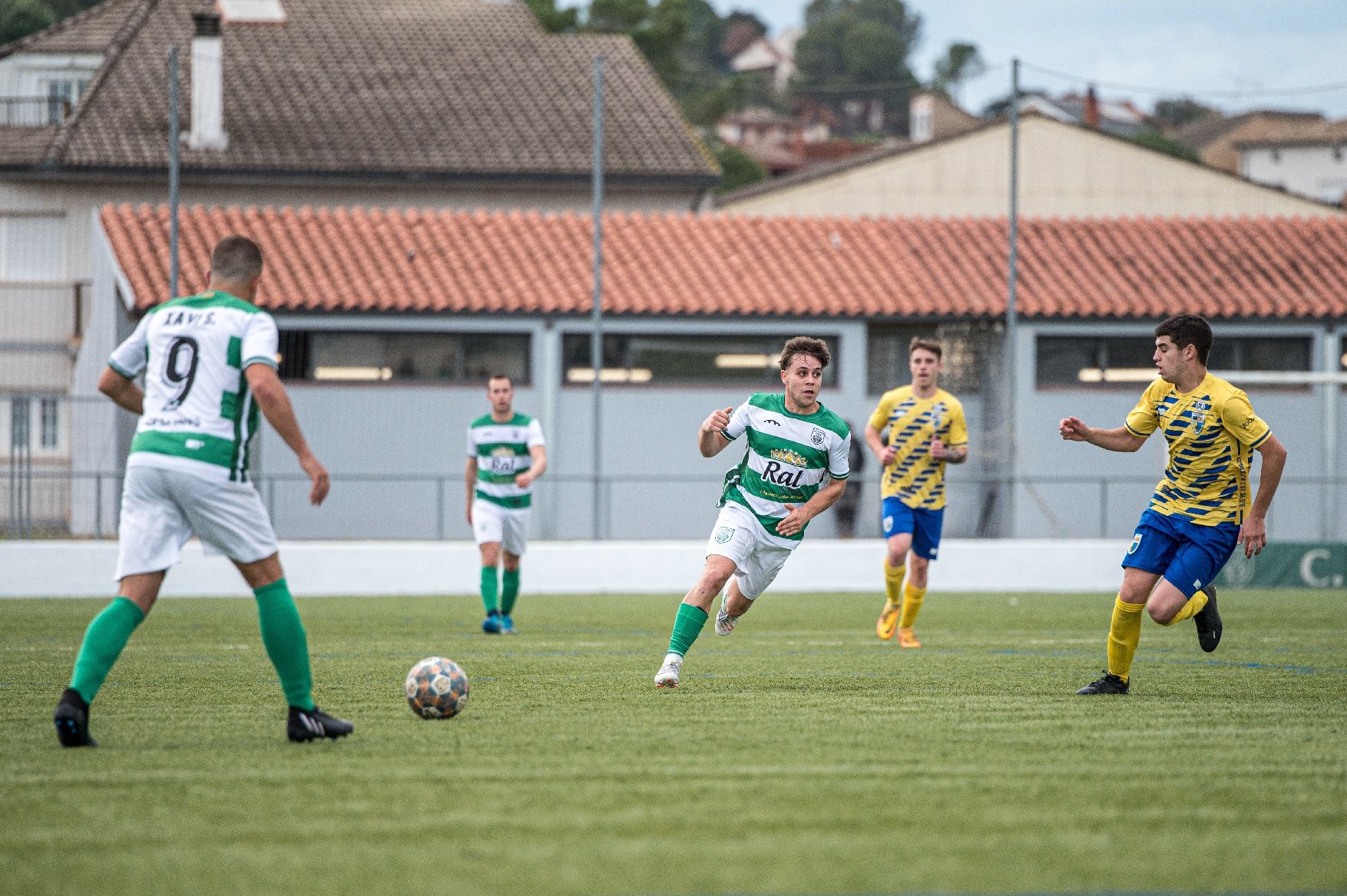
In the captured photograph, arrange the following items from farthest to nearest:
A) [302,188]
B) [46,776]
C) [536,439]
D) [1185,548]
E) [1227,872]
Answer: [302,188], [536,439], [1185,548], [46,776], [1227,872]

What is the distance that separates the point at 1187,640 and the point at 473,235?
55.3ft

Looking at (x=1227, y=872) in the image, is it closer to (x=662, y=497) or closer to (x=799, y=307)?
(x=662, y=497)

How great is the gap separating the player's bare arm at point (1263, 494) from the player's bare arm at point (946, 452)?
364cm

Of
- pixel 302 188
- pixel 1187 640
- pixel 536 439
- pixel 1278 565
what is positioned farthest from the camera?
pixel 302 188

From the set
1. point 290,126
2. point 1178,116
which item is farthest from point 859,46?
point 290,126

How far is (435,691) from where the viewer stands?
7070mm

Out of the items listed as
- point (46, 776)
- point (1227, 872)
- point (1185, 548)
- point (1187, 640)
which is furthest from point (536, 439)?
point (1227, 872)

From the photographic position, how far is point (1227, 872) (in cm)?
435

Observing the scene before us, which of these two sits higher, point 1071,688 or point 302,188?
point 302,188

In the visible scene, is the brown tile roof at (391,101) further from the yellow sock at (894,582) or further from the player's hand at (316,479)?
the player's hand at (316,479)

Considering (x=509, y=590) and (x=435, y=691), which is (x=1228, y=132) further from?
(x=435, y=691)

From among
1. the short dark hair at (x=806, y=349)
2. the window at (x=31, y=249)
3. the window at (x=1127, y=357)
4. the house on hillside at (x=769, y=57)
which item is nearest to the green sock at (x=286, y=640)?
the short dark hair at (x=806, y=349)

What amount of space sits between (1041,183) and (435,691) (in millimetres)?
31123

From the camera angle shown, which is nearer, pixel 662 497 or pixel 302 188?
pixel 662 497
